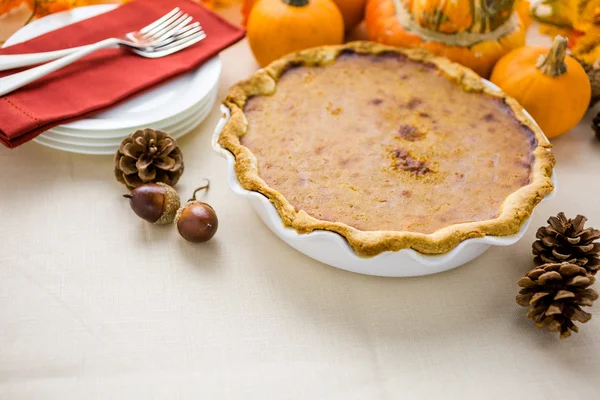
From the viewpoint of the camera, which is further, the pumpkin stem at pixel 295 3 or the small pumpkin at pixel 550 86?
the pumpkin stem at pixel 295 3

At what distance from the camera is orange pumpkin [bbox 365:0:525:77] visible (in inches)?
62.0

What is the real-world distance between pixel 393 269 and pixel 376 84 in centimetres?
56

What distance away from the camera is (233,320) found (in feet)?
3.72

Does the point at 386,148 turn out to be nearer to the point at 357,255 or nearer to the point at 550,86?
the point at 357,255

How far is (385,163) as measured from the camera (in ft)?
4.30

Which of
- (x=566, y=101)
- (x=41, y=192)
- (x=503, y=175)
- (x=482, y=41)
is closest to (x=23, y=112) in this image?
(x=41, y=192)

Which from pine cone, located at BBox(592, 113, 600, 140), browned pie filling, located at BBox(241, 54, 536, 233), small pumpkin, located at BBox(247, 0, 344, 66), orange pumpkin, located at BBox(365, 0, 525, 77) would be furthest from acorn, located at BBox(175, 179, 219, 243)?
pine cone, located at BBox(592, 113, 600, 140)

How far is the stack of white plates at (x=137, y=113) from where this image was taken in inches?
54.1

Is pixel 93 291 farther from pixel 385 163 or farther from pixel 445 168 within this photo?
pixel 445 168

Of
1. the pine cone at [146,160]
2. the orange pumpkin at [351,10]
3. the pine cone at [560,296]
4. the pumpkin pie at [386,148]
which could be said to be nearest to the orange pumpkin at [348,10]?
the orange pumpkin at [351,10]

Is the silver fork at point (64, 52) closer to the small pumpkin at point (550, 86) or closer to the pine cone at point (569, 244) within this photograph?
the small pumpkin at point (550, 86)

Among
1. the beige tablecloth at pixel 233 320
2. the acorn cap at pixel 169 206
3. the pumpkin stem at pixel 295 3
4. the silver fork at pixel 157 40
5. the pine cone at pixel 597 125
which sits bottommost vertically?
the beige tablecloth at pixel 233 320

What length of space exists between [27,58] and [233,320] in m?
0.86

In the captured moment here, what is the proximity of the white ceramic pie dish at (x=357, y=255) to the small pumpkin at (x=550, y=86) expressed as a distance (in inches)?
15.0
